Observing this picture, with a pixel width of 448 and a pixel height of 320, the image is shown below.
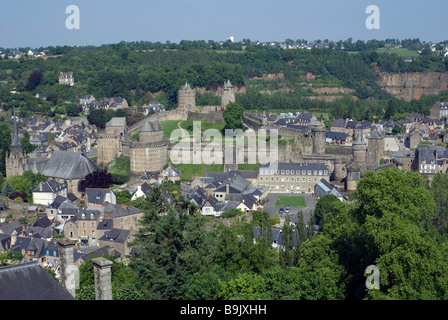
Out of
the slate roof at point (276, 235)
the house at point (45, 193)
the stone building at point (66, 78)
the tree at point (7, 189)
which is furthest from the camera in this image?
the stone building at point (66, 78)

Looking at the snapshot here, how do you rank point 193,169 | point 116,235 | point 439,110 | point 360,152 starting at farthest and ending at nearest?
point 439,110
point 193,169
point 360,152
point 116,235

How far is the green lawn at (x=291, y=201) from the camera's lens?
50.5 metres

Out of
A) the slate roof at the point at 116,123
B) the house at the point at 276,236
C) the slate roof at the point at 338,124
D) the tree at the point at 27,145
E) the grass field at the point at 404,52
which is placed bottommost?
the house at the point at 276,236

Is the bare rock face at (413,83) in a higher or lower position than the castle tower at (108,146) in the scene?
higher

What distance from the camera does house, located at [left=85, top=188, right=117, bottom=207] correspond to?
157 ft

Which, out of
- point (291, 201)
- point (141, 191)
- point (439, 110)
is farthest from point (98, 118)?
point (439, 110)

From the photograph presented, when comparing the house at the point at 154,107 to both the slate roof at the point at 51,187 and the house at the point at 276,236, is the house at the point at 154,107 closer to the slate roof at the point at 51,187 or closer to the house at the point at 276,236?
the slate roof at the point at 51,187

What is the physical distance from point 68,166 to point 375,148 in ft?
100

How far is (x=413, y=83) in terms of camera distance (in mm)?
127312

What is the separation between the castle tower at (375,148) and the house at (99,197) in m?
26.0

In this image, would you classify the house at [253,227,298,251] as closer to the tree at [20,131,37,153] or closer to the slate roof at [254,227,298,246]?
the slate roof at [254,227,298,246]

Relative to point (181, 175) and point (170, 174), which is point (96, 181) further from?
point (181, 175)

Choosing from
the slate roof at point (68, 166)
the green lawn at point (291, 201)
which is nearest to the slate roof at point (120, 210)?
the green lawn at point (291, 201)
